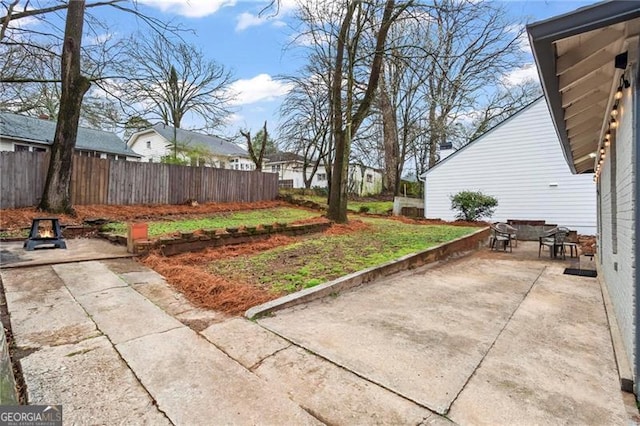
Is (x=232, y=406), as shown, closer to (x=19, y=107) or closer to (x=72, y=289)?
(x=72, y=289)

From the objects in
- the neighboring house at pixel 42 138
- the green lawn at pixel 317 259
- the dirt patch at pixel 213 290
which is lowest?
the dirt patch at pixel 213 290

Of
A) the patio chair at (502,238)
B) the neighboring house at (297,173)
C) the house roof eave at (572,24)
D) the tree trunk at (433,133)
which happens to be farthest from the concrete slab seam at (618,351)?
the neighboring house at (297,173)

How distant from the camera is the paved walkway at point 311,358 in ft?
6.18

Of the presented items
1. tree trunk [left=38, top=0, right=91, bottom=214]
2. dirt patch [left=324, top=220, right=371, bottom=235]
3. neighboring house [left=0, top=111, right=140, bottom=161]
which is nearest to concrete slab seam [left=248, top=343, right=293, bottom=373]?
dirt patch [left=324, top=220, right=371, bottom=235]

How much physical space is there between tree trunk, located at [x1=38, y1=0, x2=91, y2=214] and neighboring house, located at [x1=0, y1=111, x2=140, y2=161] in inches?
260

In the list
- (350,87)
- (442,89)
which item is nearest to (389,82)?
(442,89)

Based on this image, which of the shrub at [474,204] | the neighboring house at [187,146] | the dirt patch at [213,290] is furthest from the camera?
the neighboring house at [187,146]

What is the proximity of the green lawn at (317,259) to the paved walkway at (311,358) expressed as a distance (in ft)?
2.13

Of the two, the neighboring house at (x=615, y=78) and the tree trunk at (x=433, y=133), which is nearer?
the neighboring house at (x=615, y=78)

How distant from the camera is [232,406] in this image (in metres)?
1.86

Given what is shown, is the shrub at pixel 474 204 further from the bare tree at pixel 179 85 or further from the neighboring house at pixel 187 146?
the neighboring house at pixel 187 146

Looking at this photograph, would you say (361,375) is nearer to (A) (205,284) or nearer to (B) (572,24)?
(A) (205,284)

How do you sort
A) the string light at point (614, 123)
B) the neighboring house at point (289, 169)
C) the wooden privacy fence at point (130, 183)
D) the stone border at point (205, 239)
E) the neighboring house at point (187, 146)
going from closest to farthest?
1. the string light at point (614, 123)
2. the stone border at point (205, 239)
3. the wooden privacy fence at point (130, 183)
4. the neighboring house at point (187, 146)
5. the neighboring house at point (289, 169)
